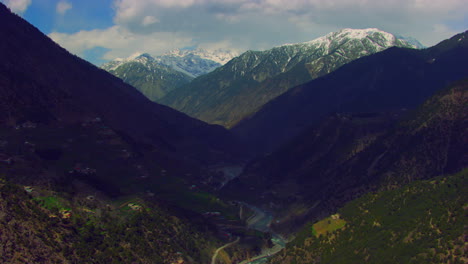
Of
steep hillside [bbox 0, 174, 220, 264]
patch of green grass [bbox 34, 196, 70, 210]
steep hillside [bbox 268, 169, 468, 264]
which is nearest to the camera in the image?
steep hillside [bbox 268, 169, 468, 264]

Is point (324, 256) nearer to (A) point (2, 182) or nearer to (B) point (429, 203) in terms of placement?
(B) point (429, 203)

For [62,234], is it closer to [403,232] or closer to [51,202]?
[51,202]

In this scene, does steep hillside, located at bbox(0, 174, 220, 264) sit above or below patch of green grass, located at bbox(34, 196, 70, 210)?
below

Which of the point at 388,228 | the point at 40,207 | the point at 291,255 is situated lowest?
the point at 291,255

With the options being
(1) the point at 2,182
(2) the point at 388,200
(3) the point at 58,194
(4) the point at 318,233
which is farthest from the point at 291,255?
(1) the point at 2,182

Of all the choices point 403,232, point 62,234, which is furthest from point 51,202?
point 403,232

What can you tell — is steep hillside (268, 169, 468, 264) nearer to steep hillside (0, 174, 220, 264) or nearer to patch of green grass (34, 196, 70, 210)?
steep hillside (0, 174, 220, 264)

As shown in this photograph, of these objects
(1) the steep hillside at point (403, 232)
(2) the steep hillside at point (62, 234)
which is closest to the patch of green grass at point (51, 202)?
(2) the steep hillside at point (62, 234)

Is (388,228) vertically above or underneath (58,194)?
underneath

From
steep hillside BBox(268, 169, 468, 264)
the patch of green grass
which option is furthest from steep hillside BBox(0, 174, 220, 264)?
steep hillside BBox(268, 169, 468, 264)
